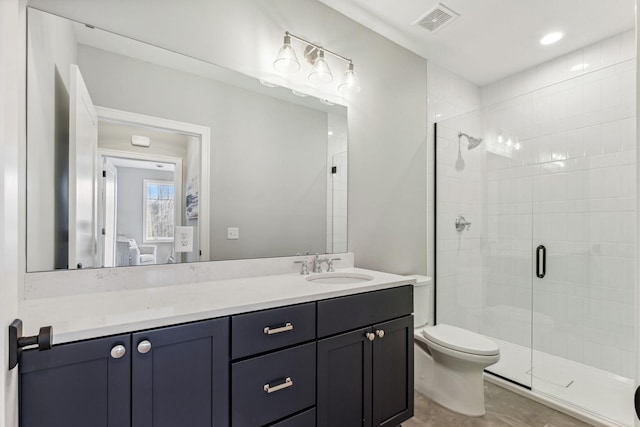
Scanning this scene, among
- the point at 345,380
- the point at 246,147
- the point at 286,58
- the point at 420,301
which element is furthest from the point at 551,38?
the point at 345,380

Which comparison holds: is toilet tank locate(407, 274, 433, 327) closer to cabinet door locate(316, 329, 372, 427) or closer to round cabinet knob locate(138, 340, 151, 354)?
cabinet door locate(316, 329, 372, 427)

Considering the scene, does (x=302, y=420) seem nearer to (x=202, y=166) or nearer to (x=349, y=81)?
(x=202, y=166)

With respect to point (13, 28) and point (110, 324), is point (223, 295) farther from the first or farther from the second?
point (13, 28)

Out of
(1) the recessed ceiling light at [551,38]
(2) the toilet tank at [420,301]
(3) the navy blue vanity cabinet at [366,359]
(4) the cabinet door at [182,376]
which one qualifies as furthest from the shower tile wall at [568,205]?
(4) the cabinet door at [182,376]

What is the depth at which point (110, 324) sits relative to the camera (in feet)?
3.03

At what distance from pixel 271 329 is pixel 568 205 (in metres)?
2.61

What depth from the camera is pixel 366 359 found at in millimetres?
1536

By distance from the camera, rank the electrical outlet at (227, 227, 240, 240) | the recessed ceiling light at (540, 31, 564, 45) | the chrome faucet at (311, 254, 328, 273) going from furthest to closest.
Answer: the recessed ceiling light at (540, 31, 564, 45)
the chrome faucet at (311, 254, 328, 273)
the electrical outlet at (227, 227, 240, 240)

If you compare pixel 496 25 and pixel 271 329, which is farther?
pixel 496 25

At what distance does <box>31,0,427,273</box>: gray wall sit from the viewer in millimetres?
1518

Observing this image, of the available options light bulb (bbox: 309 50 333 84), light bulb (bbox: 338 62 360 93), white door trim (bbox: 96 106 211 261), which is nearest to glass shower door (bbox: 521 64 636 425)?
light bulb (bbox: 338 62 360 93)

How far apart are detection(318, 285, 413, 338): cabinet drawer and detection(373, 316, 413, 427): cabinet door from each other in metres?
0.06

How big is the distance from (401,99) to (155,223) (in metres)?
2.06

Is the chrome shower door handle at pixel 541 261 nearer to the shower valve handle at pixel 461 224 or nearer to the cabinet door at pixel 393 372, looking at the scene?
the shower valve handle at pixel 461 224
